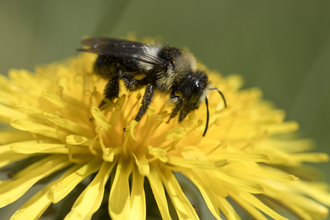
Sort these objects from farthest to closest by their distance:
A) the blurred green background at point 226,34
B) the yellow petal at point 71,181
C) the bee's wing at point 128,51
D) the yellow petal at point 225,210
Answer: the blurred green background at point 226,34
the bee's wing at point 128,51
the yellow petal at point 225,210
the yellow petal at point 71,181

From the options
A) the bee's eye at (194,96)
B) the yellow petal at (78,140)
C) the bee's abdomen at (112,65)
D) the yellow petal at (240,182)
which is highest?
the bee's eye at (194,96)

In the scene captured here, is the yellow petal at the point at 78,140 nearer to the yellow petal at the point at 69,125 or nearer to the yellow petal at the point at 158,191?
the yellow petal at the point at 69,125

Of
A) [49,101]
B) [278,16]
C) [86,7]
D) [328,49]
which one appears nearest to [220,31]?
[278,16]

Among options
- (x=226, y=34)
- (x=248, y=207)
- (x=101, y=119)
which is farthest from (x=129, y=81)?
(x=226, y=34)

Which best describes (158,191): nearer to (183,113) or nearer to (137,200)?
(137,200)

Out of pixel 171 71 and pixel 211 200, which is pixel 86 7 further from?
pixel 211 200

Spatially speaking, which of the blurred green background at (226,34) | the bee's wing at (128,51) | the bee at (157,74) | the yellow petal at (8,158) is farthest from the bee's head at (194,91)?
the blurred green background at (226,34)
